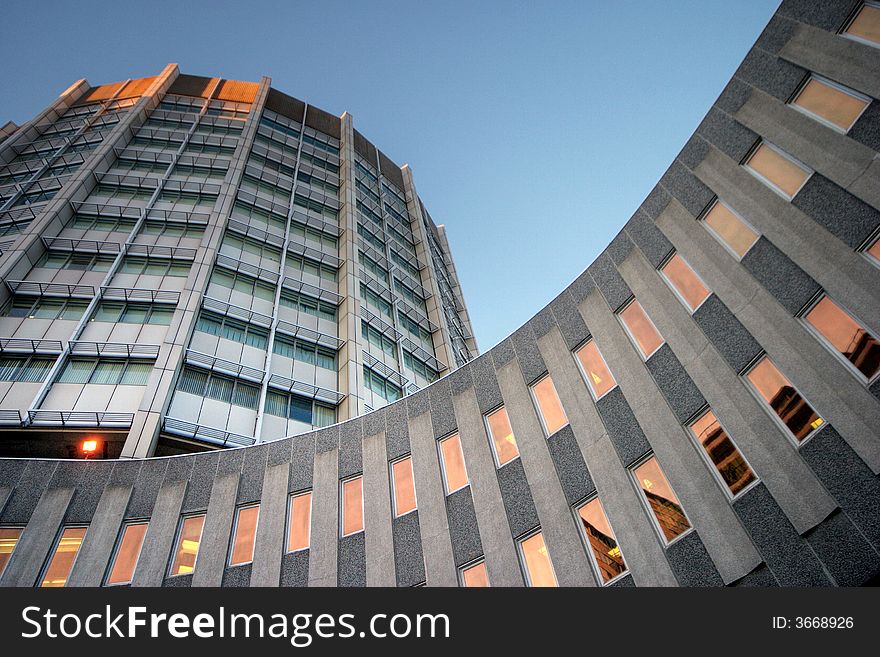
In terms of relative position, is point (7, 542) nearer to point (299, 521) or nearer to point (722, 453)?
point (299, 521)

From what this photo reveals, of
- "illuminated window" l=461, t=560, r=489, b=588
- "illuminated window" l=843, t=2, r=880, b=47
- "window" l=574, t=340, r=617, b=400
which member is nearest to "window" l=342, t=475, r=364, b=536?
"illuminated window" l=461, t=560, r=489, b=588

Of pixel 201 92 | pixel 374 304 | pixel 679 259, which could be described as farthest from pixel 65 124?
pixel 679 259

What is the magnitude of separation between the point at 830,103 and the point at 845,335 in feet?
17.2

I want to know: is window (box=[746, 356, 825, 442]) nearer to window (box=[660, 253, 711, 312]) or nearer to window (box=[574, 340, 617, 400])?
window (box=[660, 253, 711, 312])

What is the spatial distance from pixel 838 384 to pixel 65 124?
64.0 meters

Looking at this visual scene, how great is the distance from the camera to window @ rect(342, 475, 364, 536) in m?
16.9

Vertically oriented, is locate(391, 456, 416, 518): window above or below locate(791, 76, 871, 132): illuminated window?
below

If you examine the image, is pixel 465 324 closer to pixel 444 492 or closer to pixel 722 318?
pixel 444 492

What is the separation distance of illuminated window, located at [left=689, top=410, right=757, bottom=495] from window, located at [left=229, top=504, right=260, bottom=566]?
13967 mm

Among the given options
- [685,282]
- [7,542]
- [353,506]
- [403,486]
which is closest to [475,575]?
[403,486]

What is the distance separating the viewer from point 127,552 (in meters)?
18.0

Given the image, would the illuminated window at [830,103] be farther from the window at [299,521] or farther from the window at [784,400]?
the window at [299,521]
